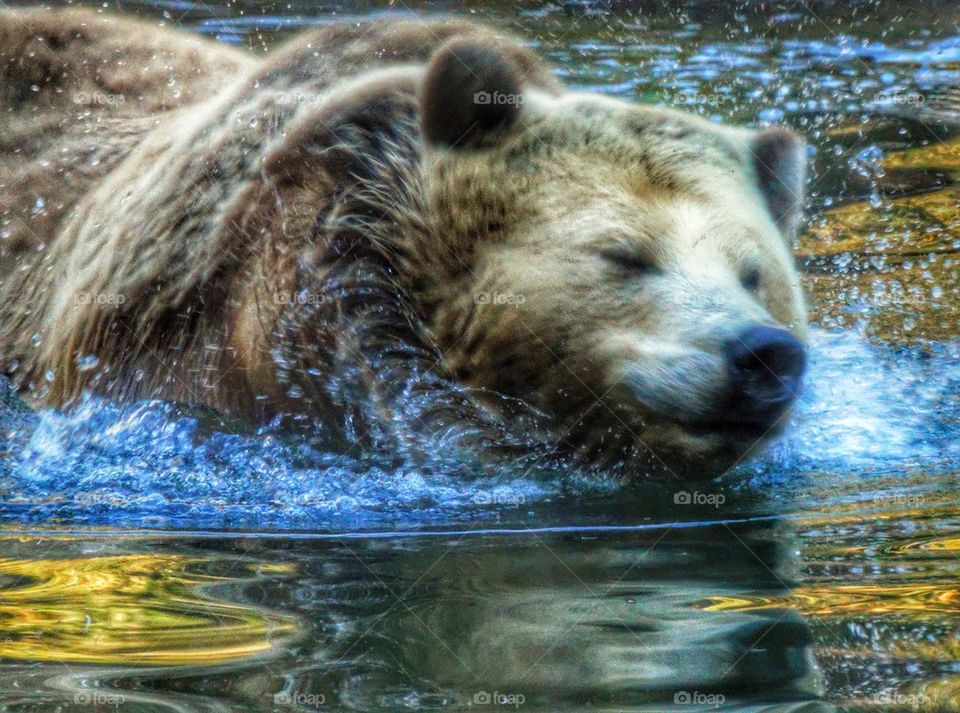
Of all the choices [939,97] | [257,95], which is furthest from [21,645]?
[939,97]

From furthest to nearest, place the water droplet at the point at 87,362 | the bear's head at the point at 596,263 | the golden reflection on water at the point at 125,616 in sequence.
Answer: the water droplet at the point at 87,362 → the bear's head at the point at 596,263 → the golden reflection on water at the point at 125,616

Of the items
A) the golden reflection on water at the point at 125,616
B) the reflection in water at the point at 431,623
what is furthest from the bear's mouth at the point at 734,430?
the golden reflection on water at the point at 125,616

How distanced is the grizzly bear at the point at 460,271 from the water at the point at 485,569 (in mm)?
157

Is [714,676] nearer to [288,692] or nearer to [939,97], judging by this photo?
[288,692]

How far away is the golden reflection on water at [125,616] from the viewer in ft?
6.66

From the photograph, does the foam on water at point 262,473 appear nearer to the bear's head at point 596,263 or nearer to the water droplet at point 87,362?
the water droplet at point 87,362

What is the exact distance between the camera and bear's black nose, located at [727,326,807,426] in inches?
126

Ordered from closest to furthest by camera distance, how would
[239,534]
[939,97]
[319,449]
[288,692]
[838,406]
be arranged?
[288,692]
[239,534]
[319,449]
[838,406]
[939,97]

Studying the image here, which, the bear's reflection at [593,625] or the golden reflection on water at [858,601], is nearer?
the bear's reflection at [593,625]

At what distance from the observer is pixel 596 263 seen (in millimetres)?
3539

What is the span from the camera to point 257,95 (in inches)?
159

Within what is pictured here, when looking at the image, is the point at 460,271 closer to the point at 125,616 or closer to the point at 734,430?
the point at 734,430

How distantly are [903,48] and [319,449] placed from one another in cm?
743

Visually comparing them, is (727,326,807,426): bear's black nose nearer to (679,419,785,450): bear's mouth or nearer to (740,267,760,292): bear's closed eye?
(679,419,785,450): bear's mouth
